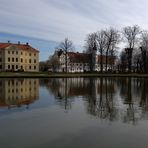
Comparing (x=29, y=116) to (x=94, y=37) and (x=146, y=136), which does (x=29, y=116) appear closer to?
(x=146, y=136)

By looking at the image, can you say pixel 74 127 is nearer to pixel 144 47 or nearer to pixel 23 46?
pixel 144 47

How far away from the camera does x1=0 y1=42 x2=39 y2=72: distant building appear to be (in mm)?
106188

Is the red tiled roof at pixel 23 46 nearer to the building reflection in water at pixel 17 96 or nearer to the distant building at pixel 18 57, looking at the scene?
the distant building at pixel 18 57

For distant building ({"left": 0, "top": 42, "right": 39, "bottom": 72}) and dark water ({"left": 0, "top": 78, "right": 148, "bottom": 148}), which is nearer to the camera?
dark water ({"left": 0, "top": 78, "right": 148, "bottom": 148})

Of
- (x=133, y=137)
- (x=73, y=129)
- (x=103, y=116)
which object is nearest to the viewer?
(x=133, y=137)

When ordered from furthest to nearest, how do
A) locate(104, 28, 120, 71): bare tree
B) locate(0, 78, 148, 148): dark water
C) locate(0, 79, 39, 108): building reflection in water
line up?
locate(104, 28, 120, 71): bare tree → locate(0, 79, 39, 108): building reflection in water → locate(0, 78, 148, 148): dark water

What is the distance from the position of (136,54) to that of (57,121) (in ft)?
301

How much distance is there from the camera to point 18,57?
10988cm

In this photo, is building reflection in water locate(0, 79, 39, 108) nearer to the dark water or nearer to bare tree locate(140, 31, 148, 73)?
the dark water

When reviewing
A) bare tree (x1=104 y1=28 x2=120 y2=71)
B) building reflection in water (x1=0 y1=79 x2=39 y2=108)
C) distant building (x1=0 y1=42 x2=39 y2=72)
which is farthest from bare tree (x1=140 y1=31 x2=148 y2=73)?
Answer: building reflection in water (x1=0 y1=79 x2=39 y2=108)

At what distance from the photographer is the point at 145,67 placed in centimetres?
9200

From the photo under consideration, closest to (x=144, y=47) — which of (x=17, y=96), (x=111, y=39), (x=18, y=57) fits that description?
(x=111, y=39)

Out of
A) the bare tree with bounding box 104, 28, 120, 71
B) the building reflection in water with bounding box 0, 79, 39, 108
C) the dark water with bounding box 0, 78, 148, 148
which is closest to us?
the dark water with bounding box 0, 78, 148, 148

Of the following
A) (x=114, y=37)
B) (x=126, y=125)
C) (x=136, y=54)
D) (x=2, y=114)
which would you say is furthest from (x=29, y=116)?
(x=136, y=54)
